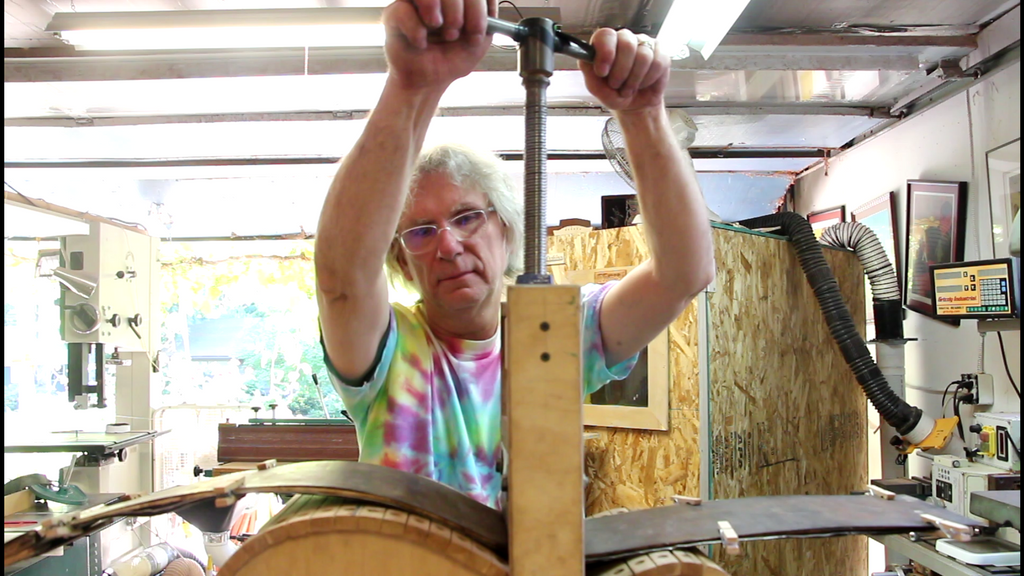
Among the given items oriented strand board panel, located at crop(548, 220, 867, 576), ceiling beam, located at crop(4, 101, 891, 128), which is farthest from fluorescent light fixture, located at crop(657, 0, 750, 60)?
oriented strand board panel, located at crop(548, 220, 867, 576)

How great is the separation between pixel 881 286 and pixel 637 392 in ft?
4.67

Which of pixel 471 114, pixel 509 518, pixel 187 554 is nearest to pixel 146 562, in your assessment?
pixel 187 554

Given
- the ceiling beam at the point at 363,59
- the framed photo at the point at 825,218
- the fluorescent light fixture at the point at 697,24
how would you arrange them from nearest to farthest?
1. the fluorescent light fixture at the point at 697,24
2. the ceiling beam at the point at 363,59
3. the framed photo at the point at 825,218

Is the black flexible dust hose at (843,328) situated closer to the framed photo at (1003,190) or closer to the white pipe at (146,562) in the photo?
the framed photo at (1003,190)

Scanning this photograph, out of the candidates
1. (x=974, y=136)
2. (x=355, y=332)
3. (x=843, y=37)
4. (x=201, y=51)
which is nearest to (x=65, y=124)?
(x=201, y=51)

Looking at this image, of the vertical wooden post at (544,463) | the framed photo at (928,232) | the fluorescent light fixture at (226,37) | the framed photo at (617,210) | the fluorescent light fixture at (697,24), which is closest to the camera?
the vertical wooden post at (544,463)

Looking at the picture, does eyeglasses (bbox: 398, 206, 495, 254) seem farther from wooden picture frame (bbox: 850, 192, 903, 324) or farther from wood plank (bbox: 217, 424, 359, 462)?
wooden picture frame (bbox: 850, 192, 903, 324)

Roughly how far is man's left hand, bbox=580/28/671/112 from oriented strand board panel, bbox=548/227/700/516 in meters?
2.50

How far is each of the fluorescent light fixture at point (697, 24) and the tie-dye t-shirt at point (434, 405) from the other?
1.55 m

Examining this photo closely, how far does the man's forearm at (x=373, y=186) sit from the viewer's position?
736 mm

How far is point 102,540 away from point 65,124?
7.64ft

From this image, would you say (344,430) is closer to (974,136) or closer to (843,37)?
(843,37)

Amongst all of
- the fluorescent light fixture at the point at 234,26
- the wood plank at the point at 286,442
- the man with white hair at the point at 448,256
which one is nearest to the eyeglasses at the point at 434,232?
the man with white hair at the point at 448,256

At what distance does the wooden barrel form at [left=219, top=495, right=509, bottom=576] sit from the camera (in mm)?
521
